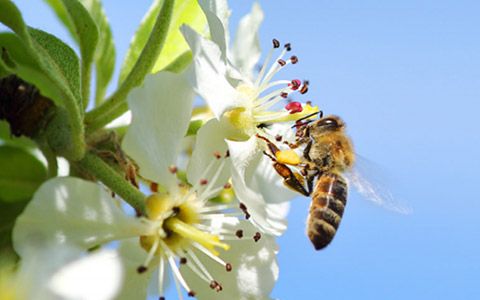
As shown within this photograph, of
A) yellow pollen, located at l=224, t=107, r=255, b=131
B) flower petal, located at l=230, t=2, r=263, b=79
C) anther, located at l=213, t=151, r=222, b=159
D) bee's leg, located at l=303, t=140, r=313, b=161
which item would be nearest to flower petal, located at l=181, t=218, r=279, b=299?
anther, located at l=213, t=151, r=222, b=159

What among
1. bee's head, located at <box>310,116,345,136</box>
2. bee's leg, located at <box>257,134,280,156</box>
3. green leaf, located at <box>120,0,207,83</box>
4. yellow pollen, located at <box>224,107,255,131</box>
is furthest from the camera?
bee's head, located at <box>310,116,345,136</box>

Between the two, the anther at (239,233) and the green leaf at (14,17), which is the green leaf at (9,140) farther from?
the anther at (239,233)

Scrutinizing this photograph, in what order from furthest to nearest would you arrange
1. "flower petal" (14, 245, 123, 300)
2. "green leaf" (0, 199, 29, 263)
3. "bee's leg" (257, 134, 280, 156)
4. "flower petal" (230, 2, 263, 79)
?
1. "flower petal" (230, 2, 263, 79)
2. "bee's leg" (257, 134, 280, 156)
3. "green leaf" (0, 199, 29, 263)
4. "flower petal" (14, 245, 123, 300)

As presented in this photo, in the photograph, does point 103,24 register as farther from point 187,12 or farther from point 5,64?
point 5,64

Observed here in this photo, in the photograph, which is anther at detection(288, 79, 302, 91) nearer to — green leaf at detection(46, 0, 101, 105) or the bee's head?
the bee's head

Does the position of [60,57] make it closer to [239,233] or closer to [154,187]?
[154,187]

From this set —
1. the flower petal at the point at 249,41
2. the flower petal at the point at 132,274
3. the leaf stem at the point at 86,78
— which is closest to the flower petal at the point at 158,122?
the flower petal at the point at 132,274
